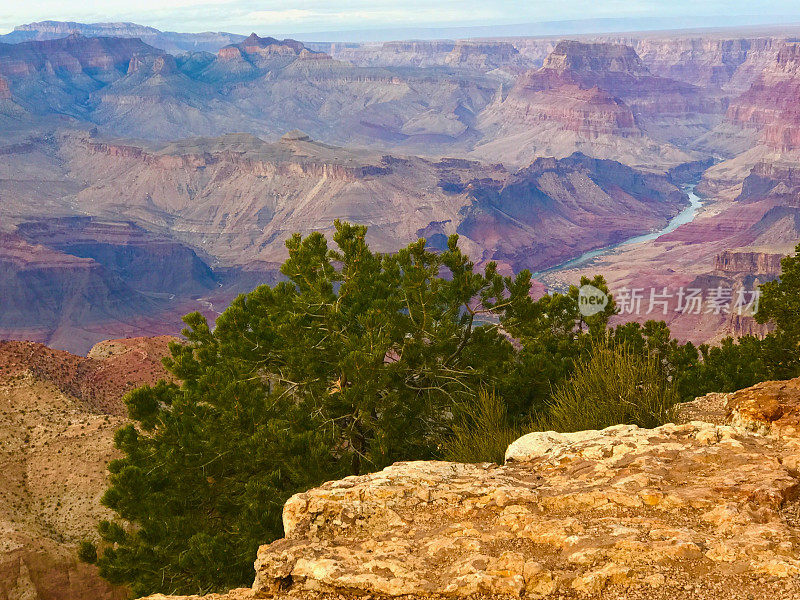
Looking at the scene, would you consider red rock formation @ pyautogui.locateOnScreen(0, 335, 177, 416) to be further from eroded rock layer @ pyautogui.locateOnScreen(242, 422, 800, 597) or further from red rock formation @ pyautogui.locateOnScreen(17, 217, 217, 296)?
red rock formation @ pyautogui.locateOnScreen(17, 217, 217, 296)

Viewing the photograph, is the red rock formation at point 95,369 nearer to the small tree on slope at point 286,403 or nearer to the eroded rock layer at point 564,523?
the small tree on slope at point 286,403

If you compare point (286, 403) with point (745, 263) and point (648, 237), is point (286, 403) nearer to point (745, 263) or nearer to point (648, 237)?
point (745, 263)

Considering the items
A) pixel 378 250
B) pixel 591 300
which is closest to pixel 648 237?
pixel 378 250

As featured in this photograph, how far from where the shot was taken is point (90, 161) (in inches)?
6909

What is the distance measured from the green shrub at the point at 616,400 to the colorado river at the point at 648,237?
120025mm

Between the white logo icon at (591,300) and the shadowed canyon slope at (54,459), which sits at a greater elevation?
the white logo icon at (591,300)

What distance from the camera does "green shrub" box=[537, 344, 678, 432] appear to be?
9.71 metres

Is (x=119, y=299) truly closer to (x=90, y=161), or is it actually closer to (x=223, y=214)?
(x=223, y=214)

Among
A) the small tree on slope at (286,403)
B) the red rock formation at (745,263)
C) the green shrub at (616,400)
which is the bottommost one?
the red rock formation at (745,263)

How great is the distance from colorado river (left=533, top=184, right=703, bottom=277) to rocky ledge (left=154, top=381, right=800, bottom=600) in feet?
403

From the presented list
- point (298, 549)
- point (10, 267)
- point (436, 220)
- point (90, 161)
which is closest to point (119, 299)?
point (10, 267)

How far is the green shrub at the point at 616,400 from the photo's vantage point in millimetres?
9711

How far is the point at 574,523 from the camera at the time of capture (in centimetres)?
648

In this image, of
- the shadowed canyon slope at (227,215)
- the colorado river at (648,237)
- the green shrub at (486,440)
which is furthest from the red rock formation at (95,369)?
the colorado river at (648,237)
